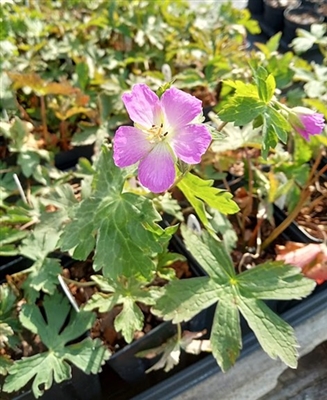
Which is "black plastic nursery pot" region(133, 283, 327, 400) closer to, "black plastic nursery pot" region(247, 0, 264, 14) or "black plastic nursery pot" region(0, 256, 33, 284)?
"black plastic nursery pot" region(0, 256, 33, 284)

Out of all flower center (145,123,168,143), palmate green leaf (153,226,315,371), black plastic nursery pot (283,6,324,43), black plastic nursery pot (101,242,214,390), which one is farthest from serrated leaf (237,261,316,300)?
black plastic nursery pot (283,6,324,43)

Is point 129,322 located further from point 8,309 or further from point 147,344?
point 8,309

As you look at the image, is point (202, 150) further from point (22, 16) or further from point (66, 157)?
point (22, 16)

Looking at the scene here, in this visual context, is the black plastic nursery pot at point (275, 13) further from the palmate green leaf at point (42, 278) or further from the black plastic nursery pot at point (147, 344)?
the palmate green leaf at point (42, 278)

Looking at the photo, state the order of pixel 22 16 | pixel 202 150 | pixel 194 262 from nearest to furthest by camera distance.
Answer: pixel 202 150, pixel 194 262, pixel 22 16

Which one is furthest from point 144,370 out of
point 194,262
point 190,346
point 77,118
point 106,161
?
point 77,118
